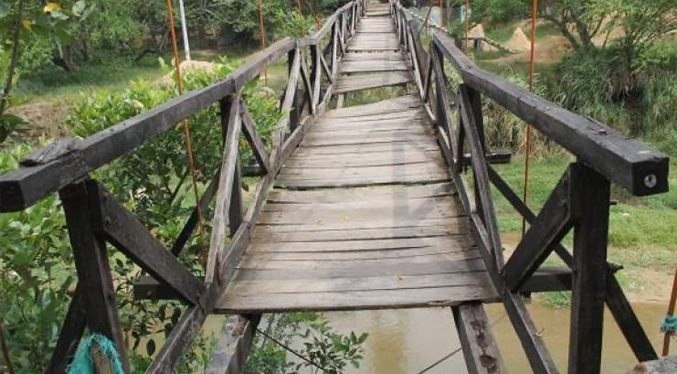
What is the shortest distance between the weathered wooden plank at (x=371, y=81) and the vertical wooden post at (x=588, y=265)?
21.4 ft

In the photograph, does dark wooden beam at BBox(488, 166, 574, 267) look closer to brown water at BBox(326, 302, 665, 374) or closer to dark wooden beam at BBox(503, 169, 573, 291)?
dark wooden beam at BBox(503, 169, 573, 291)

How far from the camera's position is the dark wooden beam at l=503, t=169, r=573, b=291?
1.72m

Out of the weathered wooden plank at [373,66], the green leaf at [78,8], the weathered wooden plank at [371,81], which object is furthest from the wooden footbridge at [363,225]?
the weathered wooden plank at [373,66]

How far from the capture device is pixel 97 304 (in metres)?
1.63

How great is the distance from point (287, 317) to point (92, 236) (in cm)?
307

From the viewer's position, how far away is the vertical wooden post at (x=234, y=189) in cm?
286

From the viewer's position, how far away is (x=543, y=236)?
75.3 inches

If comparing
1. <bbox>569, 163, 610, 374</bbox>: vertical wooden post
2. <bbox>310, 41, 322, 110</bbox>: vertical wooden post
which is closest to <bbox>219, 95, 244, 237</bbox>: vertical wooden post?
<bbox>569, 163, 610, 374</bbox>: vertical wooden post

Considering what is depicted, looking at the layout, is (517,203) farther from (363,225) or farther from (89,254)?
(89,254)

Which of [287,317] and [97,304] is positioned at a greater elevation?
[97,304]

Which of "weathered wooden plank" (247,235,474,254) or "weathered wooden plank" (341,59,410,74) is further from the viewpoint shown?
"weathered wooden plank" (341,59,410,74)

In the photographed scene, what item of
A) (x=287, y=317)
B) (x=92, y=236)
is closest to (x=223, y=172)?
(x=92, y=236)

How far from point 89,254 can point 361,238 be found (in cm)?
172

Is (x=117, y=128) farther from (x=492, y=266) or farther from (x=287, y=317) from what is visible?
(x=287, y=317)
